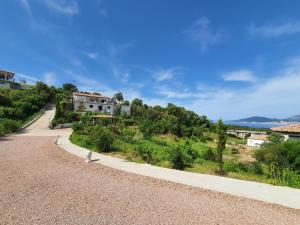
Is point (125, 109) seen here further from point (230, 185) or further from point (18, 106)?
point (230, 185)

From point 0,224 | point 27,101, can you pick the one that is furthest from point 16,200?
point 27,101

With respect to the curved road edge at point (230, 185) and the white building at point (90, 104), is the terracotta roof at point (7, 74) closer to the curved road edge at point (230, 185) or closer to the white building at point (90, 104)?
the white building at point (90, 104)

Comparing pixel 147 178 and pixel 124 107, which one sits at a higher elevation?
pixel 124 107

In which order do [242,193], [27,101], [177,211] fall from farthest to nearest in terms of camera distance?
[27,101] → [242,193] → [177,211]

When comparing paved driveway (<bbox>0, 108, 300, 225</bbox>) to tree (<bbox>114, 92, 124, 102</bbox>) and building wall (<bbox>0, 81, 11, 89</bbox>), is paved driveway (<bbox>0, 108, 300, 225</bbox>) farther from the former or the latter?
tree (<bbox>114, 92, 124, 102</bbox>)

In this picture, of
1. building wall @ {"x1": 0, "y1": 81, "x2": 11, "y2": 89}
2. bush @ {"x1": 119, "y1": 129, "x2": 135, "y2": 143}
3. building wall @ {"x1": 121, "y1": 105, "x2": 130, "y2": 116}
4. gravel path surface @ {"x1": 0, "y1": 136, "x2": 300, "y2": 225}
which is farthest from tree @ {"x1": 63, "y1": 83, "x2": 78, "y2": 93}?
gravel path surface @ {"x1": 0, "y1": 136, "x2": 300, "y2": 225}

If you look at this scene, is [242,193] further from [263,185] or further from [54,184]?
[54,184]

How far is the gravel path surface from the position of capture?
475 cm

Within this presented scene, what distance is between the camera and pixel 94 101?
56.2m

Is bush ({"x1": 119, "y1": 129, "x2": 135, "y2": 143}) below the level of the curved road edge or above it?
above

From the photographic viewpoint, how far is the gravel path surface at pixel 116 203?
15.6ft

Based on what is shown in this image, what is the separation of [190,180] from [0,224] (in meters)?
6.11

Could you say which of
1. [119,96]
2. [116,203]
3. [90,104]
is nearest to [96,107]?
[90,104]

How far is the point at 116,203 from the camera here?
5.60 m
